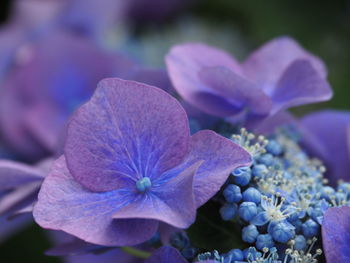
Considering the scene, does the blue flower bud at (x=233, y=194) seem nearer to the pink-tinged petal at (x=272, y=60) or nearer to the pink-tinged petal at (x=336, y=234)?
the pink-tinged petal at (x=336, y=234)

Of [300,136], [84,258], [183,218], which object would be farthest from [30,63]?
[183,218]

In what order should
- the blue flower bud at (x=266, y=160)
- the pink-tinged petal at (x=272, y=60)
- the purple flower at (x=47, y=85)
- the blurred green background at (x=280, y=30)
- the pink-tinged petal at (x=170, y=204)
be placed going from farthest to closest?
the blurred green background at (x=280, y=30) → the purple flower at (x=47, y=85) → the pink-tinged petal at (x=272, y=60) → the blue flower bud at (x=266, y=160) → the pink-tinged petal at (x=170, y=204)

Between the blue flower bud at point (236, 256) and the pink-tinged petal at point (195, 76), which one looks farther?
the pink-tinged petal at point (195, 76)

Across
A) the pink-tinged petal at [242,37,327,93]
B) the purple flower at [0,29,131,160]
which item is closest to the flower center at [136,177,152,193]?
the pink-tinged petal at [242,37,327,93]

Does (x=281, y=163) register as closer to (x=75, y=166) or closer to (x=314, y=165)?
(x=314, y=165)

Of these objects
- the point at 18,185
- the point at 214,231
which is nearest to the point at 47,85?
the point at 18,185

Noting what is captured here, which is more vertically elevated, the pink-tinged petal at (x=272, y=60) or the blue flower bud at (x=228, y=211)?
the pink-tinged petal at (x=272, y=60)

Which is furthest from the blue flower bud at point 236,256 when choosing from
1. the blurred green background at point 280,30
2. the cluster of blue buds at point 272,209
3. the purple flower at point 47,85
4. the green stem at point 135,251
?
the blurred green background at point 280,30
